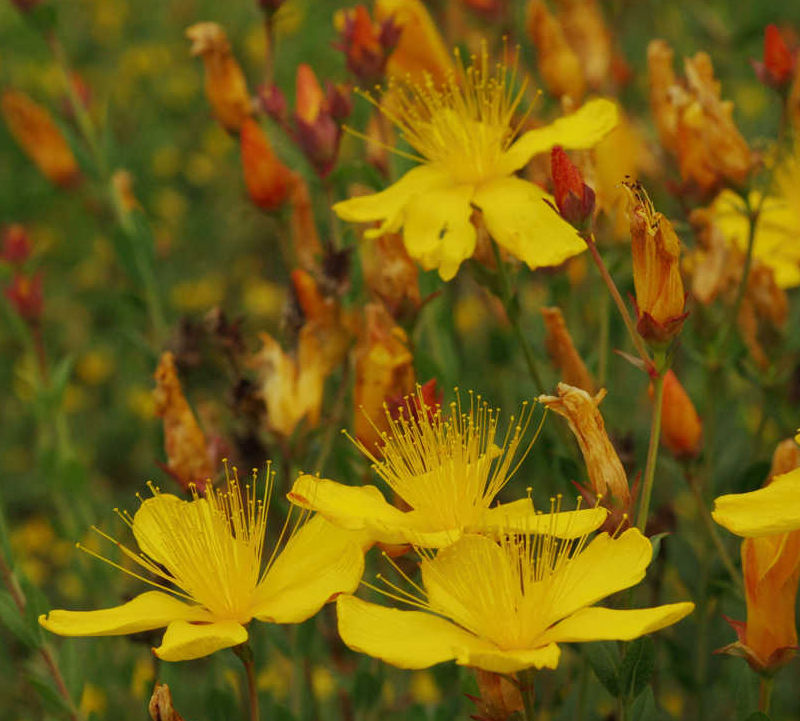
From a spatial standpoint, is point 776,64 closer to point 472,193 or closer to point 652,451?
point 472,193

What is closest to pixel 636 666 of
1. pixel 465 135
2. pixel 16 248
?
pixel 465 135

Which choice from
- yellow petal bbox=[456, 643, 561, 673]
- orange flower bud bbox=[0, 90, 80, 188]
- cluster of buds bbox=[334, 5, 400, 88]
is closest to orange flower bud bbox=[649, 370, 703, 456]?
yellow petal bbox=[456, 643, 561, 673]

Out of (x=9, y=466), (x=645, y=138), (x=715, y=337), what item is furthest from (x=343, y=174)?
(x=9, y=466)

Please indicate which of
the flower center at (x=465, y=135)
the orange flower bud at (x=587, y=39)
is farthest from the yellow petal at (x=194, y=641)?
the orange flower bud at (x=587, y=39)

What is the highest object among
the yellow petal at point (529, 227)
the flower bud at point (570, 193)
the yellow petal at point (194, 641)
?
the flower bud at point (570, 193)

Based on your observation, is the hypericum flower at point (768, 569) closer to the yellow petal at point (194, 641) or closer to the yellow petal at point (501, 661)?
the yellow petal at point (501, 661)
